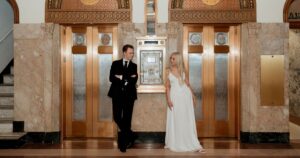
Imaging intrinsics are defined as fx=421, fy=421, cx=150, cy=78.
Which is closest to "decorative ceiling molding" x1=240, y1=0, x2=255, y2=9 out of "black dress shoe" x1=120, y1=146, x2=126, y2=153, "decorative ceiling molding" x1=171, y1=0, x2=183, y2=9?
"decorative ceiling molding" x1=171, y1=0, x2=183, y2=9

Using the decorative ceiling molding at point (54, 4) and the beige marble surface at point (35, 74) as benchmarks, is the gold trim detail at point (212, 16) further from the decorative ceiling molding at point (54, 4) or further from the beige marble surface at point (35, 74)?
the beige marble surface at point (35, 74)

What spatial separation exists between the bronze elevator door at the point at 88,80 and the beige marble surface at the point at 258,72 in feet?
8.41

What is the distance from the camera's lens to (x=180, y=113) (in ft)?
22.1

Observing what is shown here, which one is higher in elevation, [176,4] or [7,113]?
[176,4]

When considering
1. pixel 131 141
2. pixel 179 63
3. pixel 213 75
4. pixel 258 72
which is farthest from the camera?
pixel 213 75

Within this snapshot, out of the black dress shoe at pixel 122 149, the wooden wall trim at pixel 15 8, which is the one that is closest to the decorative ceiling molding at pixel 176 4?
the black dress shoe at pixel 122 149

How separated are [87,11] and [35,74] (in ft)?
4.92

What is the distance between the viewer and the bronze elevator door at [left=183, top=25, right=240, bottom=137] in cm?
812

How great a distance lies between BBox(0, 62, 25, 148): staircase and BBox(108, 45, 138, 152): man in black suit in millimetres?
1851

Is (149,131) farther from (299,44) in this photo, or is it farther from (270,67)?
(299,44)

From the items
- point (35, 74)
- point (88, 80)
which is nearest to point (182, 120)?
point (88, 80)

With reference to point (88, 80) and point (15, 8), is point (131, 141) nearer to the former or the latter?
point (88, 80)

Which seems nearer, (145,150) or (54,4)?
(145,150)

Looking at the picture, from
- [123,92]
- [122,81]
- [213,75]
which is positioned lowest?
[123,92]
